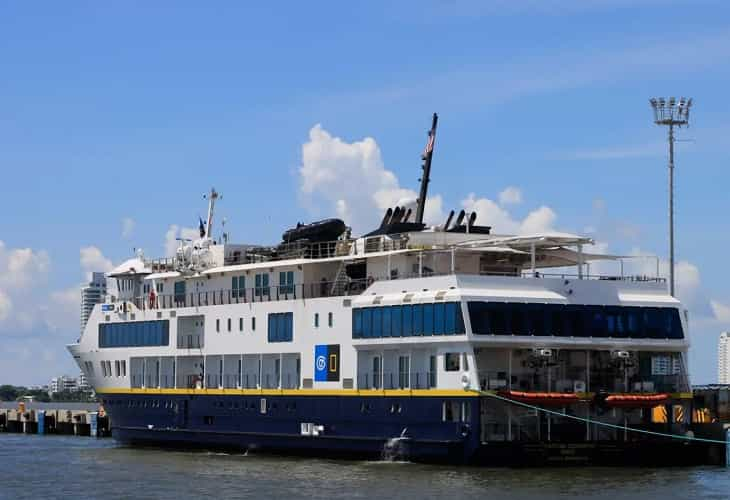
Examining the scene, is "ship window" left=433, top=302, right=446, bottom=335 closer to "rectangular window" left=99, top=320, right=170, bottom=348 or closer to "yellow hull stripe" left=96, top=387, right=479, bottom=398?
"yellow hull stripe" left=96, top=387, right=479, bottom=398

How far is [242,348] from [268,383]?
1.94m

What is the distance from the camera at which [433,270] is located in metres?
46.3

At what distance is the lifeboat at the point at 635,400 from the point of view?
42719mm

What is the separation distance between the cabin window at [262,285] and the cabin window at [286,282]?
2.91 feet

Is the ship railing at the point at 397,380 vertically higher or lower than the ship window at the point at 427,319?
lower

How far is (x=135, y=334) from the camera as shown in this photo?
2238 inches

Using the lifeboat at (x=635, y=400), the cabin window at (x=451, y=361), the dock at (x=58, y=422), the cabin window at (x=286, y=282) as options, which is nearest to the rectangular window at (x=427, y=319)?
the cabin window at (x=451, y=361)

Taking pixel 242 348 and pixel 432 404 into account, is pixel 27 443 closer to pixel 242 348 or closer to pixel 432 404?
pixel 242 348

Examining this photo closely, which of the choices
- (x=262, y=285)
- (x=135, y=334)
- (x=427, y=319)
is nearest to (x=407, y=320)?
(x=427, y=319)

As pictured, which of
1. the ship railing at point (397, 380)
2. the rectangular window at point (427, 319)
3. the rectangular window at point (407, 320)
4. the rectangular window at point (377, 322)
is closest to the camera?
the rectangular window at point (427, 319)

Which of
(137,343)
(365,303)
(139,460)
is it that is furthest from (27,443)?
(365,303)

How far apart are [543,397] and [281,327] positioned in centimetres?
1119

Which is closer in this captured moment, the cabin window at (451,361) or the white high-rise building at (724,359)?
the cabin window at (451,361)

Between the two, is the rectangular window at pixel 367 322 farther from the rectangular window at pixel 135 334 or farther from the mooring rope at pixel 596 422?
the rectangular window at pixel 135 334
